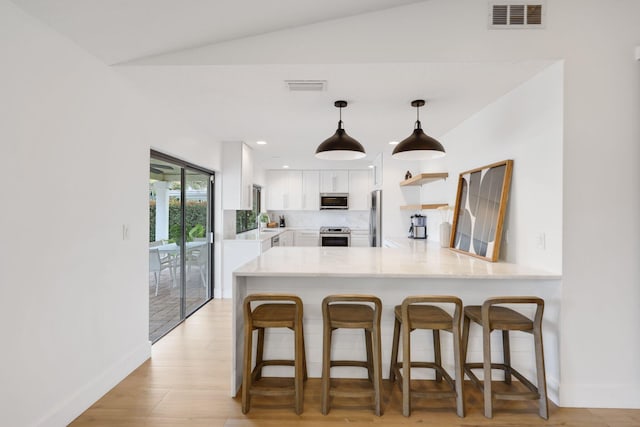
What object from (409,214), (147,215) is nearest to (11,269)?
(147,215)

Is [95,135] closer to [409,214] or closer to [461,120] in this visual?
[461,120]

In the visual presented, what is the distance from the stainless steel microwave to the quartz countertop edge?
406cm

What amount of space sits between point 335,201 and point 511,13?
5192 millimetres

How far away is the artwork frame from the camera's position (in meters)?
2.60

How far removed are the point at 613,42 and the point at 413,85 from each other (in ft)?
4.22

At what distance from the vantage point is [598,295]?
210 cm

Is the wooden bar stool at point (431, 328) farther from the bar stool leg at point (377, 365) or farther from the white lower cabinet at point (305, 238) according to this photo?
the white lower cabinet at point (305, 238)

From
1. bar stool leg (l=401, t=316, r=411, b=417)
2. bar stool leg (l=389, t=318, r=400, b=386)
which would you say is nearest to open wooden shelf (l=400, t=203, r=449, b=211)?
bar stool leg (l=389, t=318, r=400, b=386)

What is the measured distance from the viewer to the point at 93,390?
214 cm

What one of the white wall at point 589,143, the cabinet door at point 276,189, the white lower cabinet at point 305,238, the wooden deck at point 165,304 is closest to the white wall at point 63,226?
the wooden deck at point 165,304

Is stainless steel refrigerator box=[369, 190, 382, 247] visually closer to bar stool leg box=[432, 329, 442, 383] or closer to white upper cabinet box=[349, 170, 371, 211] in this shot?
white upper cabinet box=[349, 170, 371, 211]

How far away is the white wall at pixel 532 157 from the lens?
84.4 inches

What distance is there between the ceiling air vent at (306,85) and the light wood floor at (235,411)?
2.24 meters

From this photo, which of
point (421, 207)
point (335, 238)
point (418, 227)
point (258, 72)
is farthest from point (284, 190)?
point (258, 72)
